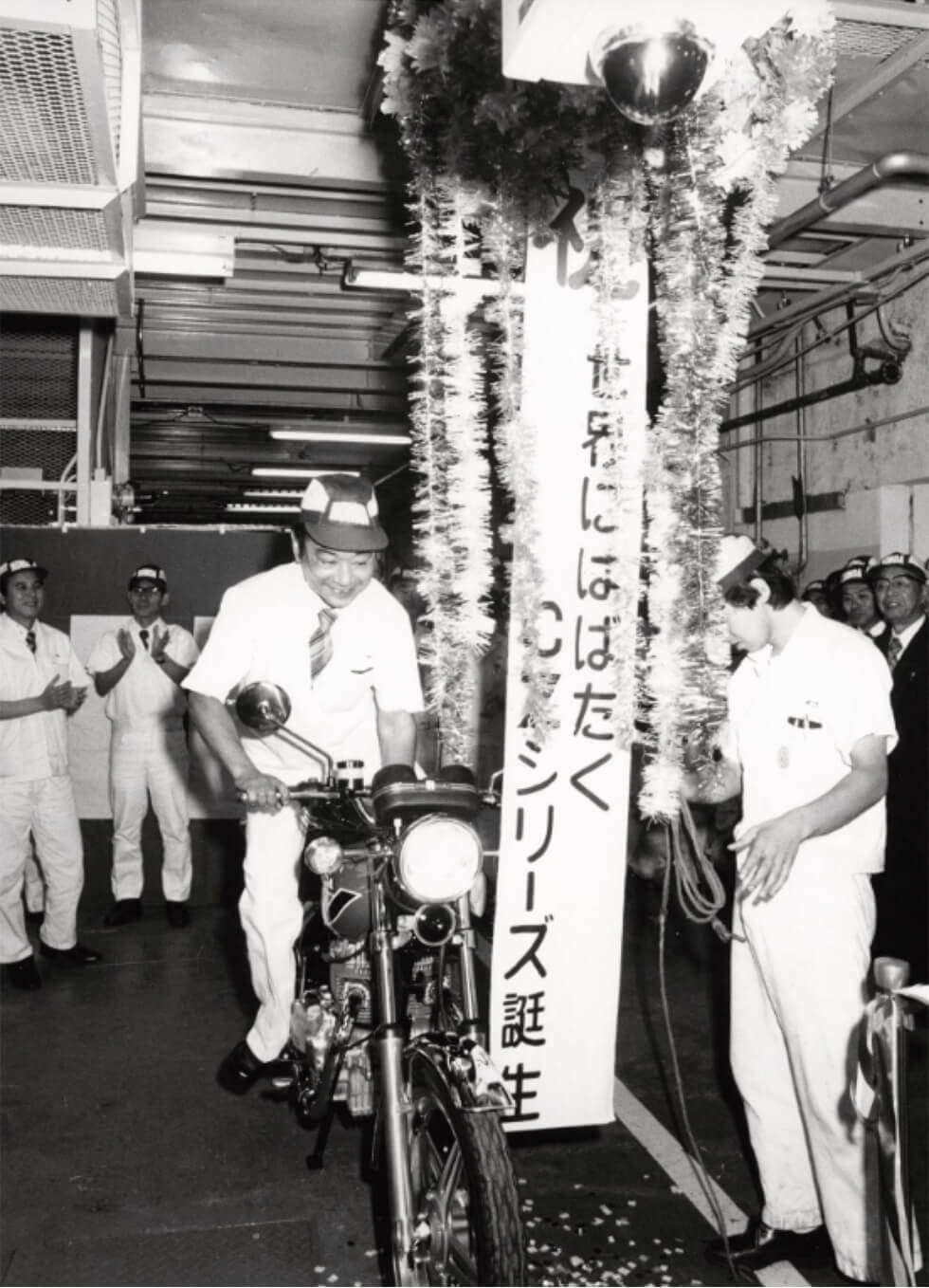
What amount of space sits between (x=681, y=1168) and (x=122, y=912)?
459 centimetres

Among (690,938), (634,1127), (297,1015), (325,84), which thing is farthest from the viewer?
(690,938)

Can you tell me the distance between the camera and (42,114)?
3.72 metres

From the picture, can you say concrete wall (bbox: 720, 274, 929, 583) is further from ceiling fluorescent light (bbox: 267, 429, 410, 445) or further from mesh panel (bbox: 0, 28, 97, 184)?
mesh panel (bbox: 0, 28, 97, 184)

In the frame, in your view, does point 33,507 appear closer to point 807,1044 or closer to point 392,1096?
point 392,1096

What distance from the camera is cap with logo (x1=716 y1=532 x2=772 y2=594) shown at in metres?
3.08

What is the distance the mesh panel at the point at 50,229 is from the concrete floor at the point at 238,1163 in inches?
144

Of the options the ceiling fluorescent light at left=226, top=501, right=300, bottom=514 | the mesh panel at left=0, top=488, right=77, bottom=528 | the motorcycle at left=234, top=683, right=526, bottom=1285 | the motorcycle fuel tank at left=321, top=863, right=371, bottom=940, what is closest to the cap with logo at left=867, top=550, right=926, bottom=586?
the motorcycle at left=234, top=683, right=526, bottom=1285

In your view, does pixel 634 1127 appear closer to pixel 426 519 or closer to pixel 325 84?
pixel 426 519

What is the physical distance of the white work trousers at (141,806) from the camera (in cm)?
718

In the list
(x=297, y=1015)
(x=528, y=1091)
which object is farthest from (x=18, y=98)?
(x=528, y=1091)

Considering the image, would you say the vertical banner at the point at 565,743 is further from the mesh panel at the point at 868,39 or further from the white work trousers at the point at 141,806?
the white work trousers at the point at 141,806

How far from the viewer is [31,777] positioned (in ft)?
20.0

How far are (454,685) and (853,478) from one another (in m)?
6.46

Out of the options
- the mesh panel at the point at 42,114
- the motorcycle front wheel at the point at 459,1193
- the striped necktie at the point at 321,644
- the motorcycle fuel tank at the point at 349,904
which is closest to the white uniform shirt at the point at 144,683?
the mesh panel at the point at 42,114
